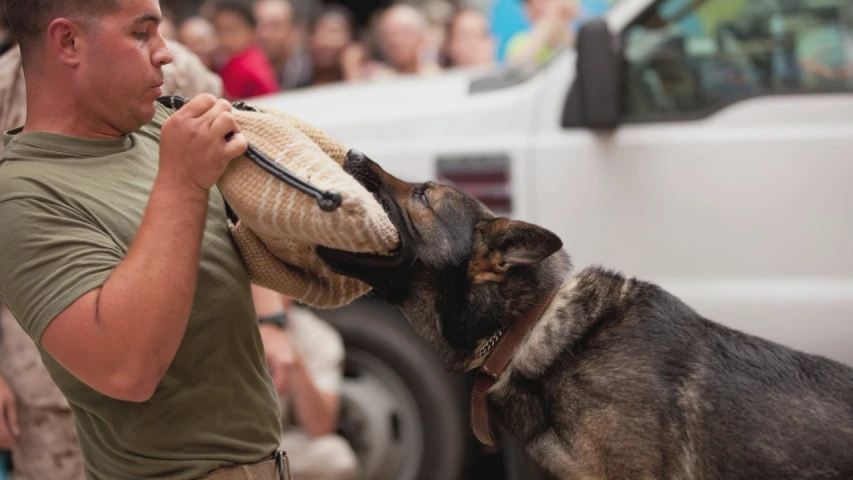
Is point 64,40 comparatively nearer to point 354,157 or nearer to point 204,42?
point 354,157

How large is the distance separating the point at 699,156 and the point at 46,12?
3104mm

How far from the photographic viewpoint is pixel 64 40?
2.08m

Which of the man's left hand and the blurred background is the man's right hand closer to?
the man's left hand

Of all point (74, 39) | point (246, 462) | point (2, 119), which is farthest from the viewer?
point (2, 119)

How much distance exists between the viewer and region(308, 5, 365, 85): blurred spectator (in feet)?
26.1

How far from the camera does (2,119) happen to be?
3.06 meters

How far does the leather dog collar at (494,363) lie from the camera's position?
2719mm

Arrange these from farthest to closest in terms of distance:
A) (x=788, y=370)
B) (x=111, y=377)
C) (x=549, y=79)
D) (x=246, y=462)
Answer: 1. (x=549, y=79)
2. (x=788, y=370)
3. (x=246, y=462)
4. (x=111, y=377)

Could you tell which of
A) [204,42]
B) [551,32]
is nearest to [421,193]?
[551,32]

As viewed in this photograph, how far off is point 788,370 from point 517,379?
2.16ft

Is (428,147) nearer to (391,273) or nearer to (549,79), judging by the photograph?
(549,79)

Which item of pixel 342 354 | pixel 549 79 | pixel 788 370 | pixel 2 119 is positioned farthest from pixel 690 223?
pixel 2 119

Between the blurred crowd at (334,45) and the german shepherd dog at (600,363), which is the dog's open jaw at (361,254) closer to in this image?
the german shepherd dog at (600,363)

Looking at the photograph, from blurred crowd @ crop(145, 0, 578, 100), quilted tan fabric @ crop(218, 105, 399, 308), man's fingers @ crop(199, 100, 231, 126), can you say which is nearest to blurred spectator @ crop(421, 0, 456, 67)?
blurred crowd @ crop(145, 0, 578, 100)
